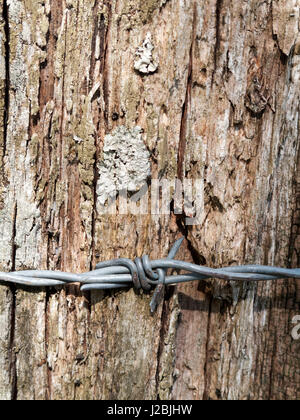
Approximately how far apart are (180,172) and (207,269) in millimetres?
363

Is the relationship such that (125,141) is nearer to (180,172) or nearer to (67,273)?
(180,172)

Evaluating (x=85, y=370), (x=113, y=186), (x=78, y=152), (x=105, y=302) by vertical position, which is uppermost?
(x=78, y=152)

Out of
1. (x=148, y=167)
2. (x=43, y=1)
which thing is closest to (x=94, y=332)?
(x=148, y=167)

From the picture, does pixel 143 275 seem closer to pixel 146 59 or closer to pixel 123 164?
pixel 123 164

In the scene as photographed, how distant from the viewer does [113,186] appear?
1.29 meters

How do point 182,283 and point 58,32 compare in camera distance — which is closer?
point 58,32

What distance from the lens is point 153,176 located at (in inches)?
51.3

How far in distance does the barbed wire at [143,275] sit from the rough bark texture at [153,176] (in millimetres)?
67

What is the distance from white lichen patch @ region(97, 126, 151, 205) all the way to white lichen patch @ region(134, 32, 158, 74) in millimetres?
203

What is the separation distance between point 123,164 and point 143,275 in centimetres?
40

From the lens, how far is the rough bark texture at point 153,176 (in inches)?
49.3

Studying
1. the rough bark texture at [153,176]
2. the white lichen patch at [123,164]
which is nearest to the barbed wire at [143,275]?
the rough bark texture at [153,176]

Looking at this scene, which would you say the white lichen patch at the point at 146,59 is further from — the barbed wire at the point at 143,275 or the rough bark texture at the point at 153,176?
the barbed wire at the point at 143,275

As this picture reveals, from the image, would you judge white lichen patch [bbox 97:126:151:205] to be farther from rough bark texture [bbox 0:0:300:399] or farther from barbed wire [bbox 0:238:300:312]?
barbed wire [bbox 0:238:300:312]
